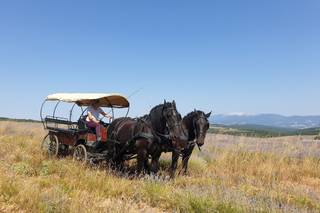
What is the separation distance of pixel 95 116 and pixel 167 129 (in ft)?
11.7

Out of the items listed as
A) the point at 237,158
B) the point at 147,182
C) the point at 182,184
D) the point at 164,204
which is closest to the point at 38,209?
the point at 164,204

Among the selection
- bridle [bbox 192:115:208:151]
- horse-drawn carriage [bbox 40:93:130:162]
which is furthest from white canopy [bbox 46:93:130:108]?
bridle [bbox 192:115:208:151]

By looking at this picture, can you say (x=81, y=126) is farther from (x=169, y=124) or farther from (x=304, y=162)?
(x=304, y=162)

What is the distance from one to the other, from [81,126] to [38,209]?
25.7ft

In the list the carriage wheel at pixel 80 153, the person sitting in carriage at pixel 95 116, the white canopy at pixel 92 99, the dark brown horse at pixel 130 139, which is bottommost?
the carriage wheel at pixel 80 153

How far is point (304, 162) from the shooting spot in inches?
580

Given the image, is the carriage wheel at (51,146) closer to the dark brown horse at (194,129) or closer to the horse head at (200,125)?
the dark brown horse at (194,129)

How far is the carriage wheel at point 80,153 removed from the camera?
12.6m

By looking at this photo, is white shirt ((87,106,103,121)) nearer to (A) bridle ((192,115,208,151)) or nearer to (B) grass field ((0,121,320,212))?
(B) grass field ((0,121,320,212))

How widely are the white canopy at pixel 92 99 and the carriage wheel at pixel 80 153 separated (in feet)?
5.17

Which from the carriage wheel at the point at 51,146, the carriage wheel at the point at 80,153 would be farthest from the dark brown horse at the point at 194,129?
the carriage wheel at the point at 51,146

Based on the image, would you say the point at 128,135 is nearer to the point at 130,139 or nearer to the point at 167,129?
the point at 130,139

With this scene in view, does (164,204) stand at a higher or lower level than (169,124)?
lower

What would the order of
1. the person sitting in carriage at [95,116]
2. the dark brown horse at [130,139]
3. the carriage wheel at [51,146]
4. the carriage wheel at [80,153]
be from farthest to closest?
the carriage wheel at [51,146]
the person sitting in carriage at [95,116]
the carriage wheel at [80,153]
the dark brown horse at [130,139]
